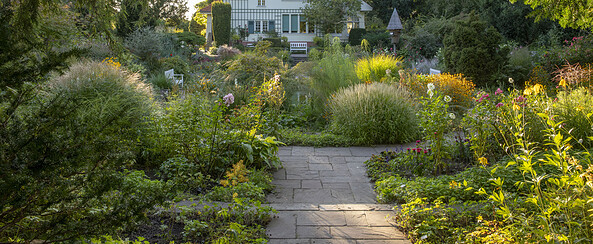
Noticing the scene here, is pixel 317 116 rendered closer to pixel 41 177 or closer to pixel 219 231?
pixel 219 231

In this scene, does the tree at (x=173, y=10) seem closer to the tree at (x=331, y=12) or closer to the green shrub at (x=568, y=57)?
the tree at (x=331, y=12)

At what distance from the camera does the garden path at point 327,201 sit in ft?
10.6

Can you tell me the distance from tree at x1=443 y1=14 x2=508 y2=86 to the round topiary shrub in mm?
4449

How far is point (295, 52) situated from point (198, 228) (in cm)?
2474

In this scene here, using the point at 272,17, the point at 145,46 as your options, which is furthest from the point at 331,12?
the point at 145,46

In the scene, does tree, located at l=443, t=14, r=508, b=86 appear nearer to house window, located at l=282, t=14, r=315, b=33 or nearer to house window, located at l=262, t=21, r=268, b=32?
house window, located at l=282, t=14, r=315, b=33

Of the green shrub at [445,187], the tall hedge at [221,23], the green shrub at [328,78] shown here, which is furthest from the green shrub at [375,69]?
the tall hedge at [221,23]

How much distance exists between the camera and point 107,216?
2037 millimetres

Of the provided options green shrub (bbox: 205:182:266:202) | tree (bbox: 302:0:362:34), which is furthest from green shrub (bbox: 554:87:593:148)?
tree (bbox: 302:0:362:34)

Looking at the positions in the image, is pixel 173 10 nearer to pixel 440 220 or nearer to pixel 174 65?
pixel 174 65

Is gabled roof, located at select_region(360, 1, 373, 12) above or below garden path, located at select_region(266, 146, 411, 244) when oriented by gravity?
above

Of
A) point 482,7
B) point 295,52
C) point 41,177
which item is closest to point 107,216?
point 41,177

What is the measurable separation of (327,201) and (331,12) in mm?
25601

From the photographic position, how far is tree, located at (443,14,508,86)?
10477 millimetres
